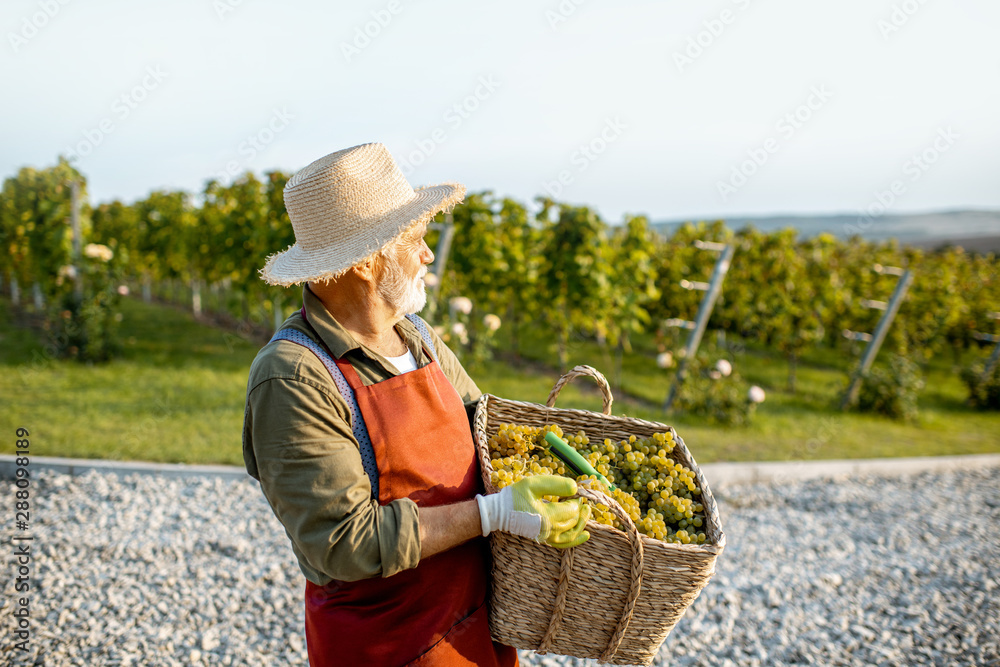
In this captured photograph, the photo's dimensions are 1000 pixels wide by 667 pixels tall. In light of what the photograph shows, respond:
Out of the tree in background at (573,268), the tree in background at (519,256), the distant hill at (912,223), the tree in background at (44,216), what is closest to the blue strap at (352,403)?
the tree in background at (573,268)

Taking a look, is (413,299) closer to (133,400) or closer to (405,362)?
(405,362)

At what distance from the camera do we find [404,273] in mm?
1546

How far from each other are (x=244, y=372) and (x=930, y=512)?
7084mm

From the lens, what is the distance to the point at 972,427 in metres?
7.77

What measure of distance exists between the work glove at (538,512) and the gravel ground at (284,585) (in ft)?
5.48

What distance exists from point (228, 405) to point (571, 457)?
5.21 m

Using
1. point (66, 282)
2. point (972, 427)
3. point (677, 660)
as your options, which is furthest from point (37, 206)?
point (972, 427)

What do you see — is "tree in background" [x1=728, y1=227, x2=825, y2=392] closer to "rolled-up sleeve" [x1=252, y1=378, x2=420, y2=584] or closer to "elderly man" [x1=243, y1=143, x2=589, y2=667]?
"elderly man" [x1=243, y1=143, x2=589, y2=667]

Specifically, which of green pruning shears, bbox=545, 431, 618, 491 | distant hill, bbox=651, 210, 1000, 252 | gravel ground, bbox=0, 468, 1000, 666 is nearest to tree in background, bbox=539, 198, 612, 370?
gravel ground, bbox=0, 468, 1000, 666

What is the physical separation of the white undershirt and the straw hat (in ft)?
0.88

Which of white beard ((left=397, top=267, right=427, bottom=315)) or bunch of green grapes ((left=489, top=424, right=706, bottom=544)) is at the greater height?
white beard ((left=397, top=267, right=427, bottom=315))

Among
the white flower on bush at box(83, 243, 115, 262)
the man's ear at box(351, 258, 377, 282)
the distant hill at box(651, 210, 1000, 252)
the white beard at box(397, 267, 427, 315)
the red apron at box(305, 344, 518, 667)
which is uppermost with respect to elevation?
the man's ear at box(351, 258, 377, 282)

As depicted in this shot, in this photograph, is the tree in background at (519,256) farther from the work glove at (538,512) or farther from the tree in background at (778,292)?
the work glove at (538,512)

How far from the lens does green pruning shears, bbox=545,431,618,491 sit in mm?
1624
